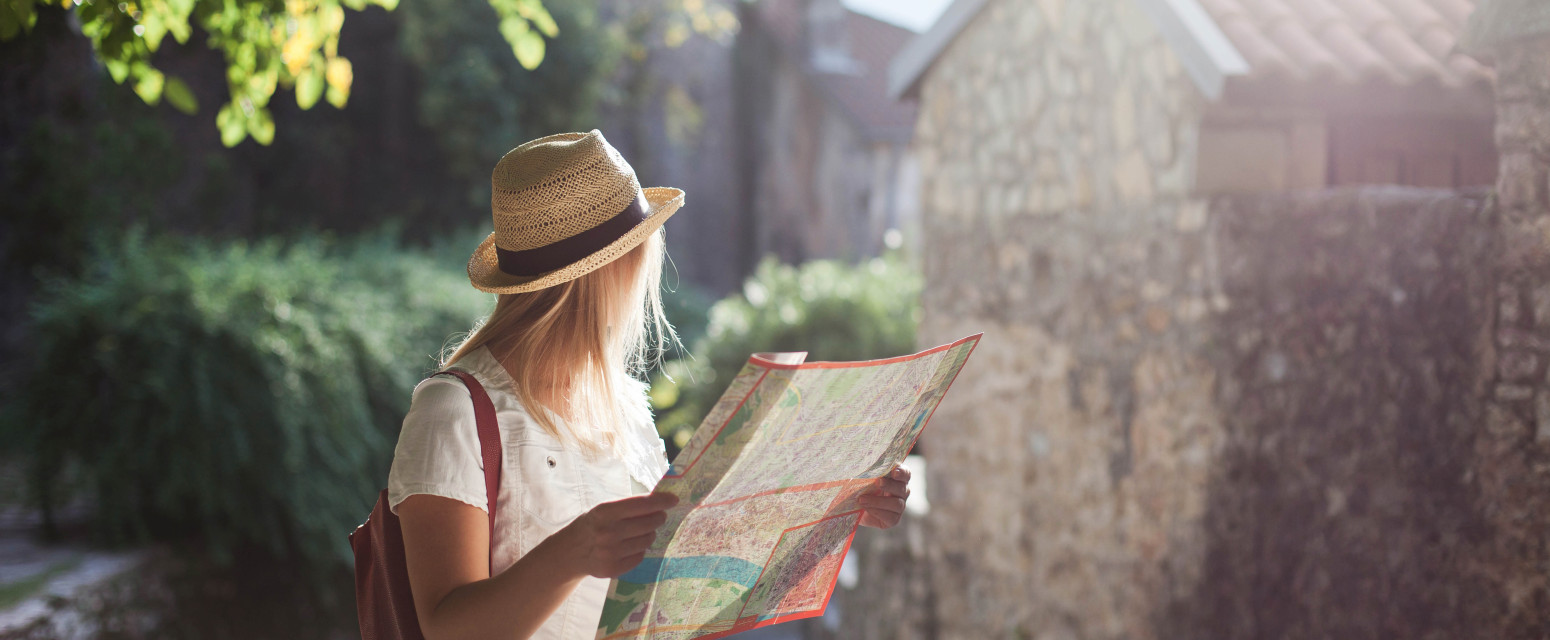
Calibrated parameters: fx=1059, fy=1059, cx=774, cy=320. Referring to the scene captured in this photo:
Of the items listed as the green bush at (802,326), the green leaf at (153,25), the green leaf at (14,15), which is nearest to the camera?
the green leaf at (14,15)

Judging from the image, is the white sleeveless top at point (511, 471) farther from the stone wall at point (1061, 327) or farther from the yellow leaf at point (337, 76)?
the stone wall at point (1061, 327)

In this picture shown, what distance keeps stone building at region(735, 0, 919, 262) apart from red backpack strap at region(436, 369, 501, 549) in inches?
497

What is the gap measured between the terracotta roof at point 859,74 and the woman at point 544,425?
1321 centimetres

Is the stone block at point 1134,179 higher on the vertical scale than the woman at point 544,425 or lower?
higher

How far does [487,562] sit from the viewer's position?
1296 mm

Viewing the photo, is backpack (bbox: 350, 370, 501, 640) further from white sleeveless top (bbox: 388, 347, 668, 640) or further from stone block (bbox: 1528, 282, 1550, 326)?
stone block (bbox: 1528, 282, 1550, 326)

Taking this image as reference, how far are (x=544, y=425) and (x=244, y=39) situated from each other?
1.96 meters

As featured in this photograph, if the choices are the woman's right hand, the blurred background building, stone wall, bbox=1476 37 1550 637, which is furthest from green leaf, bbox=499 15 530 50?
stone wall, bbox=1476 37 1550 637

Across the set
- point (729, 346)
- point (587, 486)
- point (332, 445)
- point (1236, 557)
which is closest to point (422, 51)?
point (729, 346)

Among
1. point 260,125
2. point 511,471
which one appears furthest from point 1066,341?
point 511,471

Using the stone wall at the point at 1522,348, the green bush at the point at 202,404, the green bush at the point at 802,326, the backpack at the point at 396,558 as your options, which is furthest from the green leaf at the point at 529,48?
the green bush at the point at 802,326

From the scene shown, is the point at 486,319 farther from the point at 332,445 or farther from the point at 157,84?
the point at 332,445

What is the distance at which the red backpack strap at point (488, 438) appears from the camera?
1322 millimetres

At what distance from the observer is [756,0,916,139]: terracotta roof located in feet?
48.3
